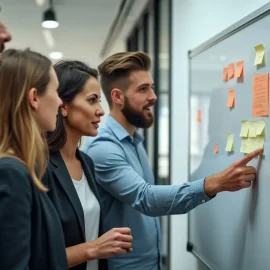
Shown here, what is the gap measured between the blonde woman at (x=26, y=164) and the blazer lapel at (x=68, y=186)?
0.29 meters

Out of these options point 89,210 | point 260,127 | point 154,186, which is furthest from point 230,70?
point 89,210

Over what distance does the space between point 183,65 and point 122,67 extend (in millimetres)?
964

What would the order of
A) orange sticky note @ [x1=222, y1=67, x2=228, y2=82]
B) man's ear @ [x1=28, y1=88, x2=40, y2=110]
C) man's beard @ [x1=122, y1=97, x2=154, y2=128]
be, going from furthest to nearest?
man's beard @ [x1=122, y1=97, x2=154, y2=128] → orange sticky note @ [x1=222, y1=67, x2=228, y2=82] → man's ear @ [x1=28, y1=88, x2=40, y2=110]

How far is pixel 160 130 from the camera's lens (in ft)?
14.1

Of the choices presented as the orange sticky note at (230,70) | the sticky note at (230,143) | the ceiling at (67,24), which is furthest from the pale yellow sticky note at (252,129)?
the ceiling at (67,24)

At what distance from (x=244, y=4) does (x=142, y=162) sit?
2.87 ft

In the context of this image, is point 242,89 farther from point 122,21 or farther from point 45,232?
point 122,21

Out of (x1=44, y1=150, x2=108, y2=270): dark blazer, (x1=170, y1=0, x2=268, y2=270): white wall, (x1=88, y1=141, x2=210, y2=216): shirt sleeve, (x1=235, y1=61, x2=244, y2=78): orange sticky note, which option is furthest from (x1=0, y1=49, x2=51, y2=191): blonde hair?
(x1=170, y1=0, x2=268, y2=270): white wall

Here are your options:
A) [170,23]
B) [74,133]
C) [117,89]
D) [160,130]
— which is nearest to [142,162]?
[117,89]

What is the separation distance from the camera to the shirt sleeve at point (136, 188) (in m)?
1.62

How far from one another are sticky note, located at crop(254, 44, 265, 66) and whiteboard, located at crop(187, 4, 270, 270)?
22 mm

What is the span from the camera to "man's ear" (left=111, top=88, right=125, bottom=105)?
6.78 ft

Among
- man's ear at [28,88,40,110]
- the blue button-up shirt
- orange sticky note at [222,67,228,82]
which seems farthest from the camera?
orange sticky note at [222,67,228,82]

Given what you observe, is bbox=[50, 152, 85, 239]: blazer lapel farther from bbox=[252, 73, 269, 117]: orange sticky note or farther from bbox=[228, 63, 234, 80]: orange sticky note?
bbox=[228, 63, 234, 80]: orange sticky note
